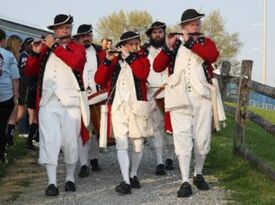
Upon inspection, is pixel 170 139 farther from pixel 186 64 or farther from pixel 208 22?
pixel 208 22

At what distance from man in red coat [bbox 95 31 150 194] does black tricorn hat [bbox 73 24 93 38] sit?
1.36m

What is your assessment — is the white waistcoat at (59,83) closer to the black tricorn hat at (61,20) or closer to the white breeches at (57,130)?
the white breeches at (57,130)

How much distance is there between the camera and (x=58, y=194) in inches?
281

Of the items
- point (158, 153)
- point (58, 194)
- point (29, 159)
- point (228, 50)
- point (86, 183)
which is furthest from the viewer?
point (228, 50)

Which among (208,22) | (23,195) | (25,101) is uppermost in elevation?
(208,22)

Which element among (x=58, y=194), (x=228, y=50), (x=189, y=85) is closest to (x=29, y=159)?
(x=58, y=194)

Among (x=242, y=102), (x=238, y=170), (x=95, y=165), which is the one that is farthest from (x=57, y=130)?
(x=242, y=102)

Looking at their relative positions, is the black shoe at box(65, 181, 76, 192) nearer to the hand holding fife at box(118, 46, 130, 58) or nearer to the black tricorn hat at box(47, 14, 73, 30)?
the hand holding fife at box(118, 46, 130, 58)

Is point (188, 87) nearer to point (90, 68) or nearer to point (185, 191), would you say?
point (185, 191)

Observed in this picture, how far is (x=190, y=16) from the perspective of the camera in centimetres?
719

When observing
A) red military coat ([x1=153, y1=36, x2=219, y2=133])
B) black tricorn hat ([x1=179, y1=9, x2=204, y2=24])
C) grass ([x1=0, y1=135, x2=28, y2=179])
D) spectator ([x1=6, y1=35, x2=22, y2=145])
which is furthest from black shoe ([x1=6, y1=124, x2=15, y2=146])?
black tricorn hat ([x1=179, y1=9, x2=204, y2=24])

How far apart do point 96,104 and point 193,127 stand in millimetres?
1477

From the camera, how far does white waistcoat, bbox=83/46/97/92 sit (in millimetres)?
8805

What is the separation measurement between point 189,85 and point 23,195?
7.63 ft
